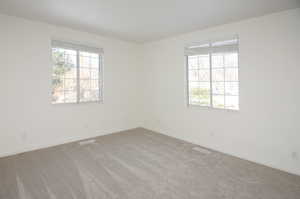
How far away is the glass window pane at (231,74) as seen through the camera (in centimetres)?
328

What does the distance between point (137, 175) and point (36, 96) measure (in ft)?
8.32

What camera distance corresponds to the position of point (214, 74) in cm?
359

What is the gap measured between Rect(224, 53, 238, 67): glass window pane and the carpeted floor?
175 centimetres

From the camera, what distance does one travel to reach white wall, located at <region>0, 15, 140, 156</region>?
309 centimetres

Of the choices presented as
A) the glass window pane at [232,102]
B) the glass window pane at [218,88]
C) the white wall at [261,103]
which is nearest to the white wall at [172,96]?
the white wall at [261,103]

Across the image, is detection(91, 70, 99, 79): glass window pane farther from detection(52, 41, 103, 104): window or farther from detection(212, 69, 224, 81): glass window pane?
detection(212, 69, 224, 81): glass window pane

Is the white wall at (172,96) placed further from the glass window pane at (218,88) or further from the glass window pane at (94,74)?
the glass window pane at (218,88)

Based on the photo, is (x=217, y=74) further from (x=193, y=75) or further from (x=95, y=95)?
(x=95, y=95)

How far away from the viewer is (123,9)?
9.03ft

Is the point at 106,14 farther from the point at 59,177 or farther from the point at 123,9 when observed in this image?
the point at 59,177

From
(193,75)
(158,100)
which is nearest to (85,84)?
(158,100)

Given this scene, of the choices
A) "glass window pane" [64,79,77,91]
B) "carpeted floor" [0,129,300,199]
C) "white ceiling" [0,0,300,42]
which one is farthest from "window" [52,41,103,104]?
"carpeted floor" [0,129,300,199]

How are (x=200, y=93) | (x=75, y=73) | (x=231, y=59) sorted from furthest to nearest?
(x=75, y=73), (x=200, y=93), (x=231, y=59)

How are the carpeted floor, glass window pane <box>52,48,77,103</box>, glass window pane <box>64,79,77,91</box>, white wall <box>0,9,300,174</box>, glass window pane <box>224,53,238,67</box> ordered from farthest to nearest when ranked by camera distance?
glass window pane <box>64,79,77,91</box>
glass window pane <box>52,48,77,103</box>
glass window pane <box>224,53,238,67</box>
white wall <box>0,9,300,174</box>
the carpeted floor
